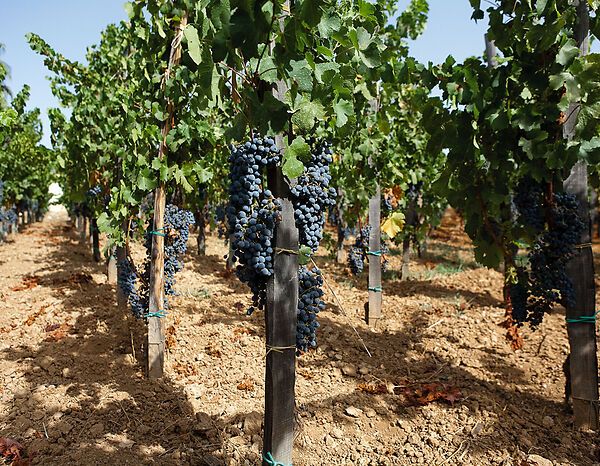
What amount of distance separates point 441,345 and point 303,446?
107 inches

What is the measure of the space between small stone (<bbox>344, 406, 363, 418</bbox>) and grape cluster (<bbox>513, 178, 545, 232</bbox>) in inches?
83.9

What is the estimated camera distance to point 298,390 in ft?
14.3

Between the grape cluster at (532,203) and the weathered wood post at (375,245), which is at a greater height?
the grape cluster at (532,203)

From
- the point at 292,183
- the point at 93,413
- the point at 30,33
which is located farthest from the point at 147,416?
the point at 30,33

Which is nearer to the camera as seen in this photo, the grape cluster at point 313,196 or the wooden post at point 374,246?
the grape cluster at point 313,196

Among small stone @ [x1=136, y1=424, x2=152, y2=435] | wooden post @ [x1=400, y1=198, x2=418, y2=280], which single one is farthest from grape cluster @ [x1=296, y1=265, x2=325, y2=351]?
wooden post @ [x1=400, y1=198, x2=418, y2=280]

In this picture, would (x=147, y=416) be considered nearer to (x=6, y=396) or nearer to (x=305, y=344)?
(x=6, y=396)

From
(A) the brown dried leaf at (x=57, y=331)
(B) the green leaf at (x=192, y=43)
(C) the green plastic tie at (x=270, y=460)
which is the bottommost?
(A) the brown dried leaf at (x=57, y=331)

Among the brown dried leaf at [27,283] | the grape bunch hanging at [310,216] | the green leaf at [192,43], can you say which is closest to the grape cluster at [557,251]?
the grape bunch hanging at [310,216]

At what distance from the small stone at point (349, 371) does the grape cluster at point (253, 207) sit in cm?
289

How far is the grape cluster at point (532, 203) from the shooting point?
3646mm

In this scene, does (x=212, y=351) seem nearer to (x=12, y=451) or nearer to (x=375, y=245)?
(x=12, y=451)

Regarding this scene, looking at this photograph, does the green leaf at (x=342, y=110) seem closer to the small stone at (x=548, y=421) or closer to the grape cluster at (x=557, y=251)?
the grape cluster at (x=557, y=251)

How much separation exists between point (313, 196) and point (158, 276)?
293 centimetres
